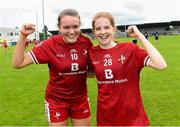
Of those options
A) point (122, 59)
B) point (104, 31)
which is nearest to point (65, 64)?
point (104, 31)

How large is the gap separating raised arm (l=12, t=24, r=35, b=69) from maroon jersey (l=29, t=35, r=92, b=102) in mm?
99

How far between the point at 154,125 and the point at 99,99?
4.08 m

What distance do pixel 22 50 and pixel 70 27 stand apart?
27.0 inches

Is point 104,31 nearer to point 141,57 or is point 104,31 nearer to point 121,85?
point 141,57

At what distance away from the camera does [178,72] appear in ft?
57.4

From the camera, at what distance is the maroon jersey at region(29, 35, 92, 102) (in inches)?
207

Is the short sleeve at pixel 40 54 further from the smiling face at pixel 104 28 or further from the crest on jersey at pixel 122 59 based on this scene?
the crest on jersey at pixel 122 59

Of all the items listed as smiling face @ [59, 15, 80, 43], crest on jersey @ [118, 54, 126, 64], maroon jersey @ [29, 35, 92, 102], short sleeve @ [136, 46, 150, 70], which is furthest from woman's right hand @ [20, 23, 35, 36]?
short sleeve @ [136, 46, 150, 70]

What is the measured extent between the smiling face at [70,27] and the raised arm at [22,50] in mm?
390

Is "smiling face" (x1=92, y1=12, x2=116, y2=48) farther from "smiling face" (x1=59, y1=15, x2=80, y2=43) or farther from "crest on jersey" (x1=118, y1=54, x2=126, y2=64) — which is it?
"smiling face" (x1=59, y1=15, x2=80, y2=43)

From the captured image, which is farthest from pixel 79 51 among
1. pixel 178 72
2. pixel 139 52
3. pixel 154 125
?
pixel 178 72

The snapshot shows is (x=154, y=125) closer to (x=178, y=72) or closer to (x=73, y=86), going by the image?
(x=73, y=86)

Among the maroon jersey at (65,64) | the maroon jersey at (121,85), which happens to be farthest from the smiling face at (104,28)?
the maroon jersey at (65,64)

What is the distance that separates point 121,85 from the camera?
4.71m
